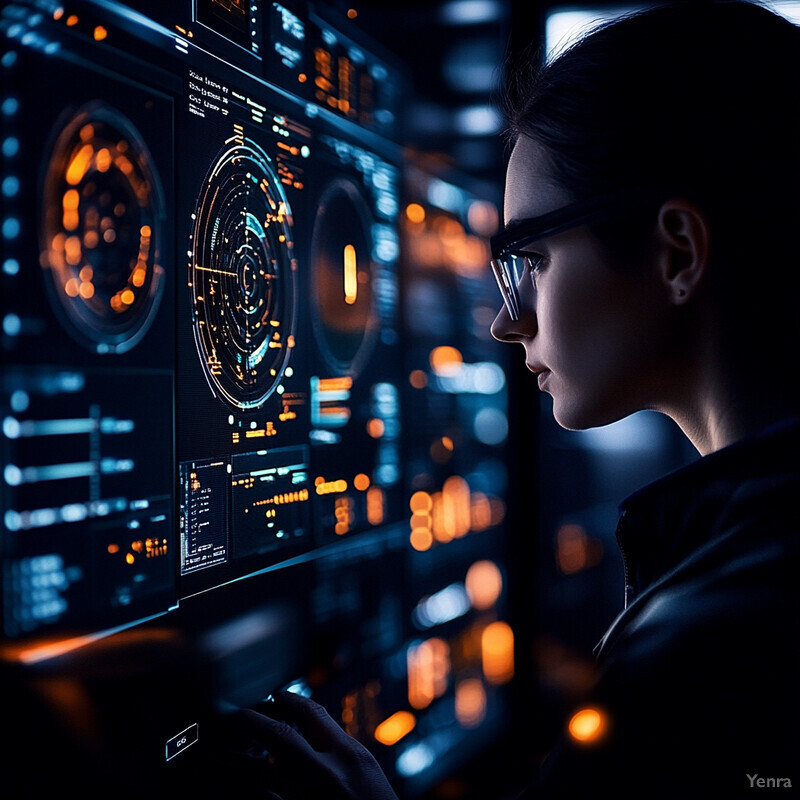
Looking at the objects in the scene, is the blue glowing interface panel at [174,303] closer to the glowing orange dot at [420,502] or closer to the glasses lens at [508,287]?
the glowing orange dot at [420,502]

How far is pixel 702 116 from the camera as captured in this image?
0.78 meters

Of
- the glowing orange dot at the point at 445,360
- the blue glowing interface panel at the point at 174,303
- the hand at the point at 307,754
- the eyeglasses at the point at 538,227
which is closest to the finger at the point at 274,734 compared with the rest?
the hand at the point at 307,754

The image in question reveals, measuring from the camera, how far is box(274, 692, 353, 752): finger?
37.4 inches

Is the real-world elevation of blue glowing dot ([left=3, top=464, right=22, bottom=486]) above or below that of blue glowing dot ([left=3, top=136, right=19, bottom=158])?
below

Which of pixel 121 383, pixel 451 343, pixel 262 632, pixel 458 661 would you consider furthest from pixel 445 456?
pixel 121 383

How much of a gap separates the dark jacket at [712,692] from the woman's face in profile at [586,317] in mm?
209

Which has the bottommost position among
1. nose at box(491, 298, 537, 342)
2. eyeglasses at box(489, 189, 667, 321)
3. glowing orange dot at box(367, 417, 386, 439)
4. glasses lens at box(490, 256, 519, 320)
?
glowing orange dot at box(367, 417, 386, 439)

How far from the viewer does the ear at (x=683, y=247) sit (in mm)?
779

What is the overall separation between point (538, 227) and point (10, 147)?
0.52m

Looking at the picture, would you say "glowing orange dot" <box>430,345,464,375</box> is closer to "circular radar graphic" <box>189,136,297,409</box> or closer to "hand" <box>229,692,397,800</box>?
"circular radar graphic" <box>189,136,297,409</box>

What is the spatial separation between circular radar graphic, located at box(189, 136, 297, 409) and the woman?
0.34m

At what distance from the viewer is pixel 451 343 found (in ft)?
5.68

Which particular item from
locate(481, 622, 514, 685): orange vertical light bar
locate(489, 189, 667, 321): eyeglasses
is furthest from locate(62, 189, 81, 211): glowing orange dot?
locate(481, 622, 514, 685): orange vertical light bar

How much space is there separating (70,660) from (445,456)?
1.00 meters
